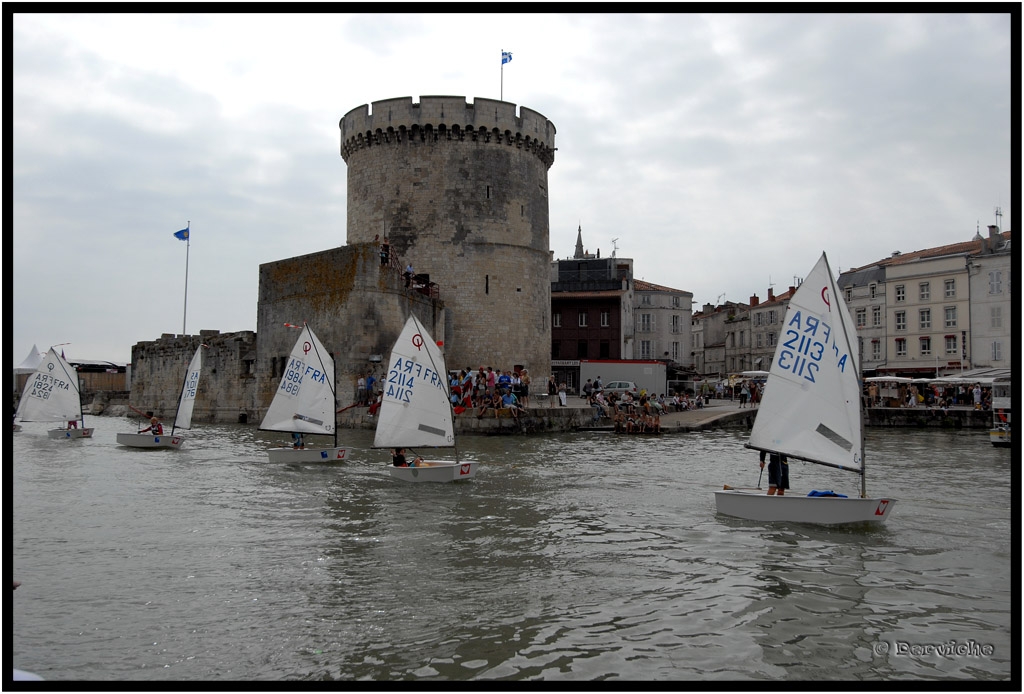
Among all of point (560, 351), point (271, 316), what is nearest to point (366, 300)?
point (271, 316)

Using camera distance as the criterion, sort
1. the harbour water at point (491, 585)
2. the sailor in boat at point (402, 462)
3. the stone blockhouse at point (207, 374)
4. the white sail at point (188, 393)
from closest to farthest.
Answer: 1. the harbour water at point (491, 585)
2. the sailor in boat at point (402, 462)
3. the white sail at point (188, 393)
4. the stone blockhouse at point (207, 374)

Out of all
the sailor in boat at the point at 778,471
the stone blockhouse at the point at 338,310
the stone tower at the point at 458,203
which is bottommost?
the sailor in boat at the point at 778,471

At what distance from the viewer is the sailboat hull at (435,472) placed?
54.2ft

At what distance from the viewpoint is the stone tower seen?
39.8m

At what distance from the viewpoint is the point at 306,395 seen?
2244 centimetres

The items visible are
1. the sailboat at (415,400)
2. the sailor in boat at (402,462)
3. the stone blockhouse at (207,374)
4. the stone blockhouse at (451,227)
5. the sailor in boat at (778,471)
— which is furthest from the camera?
the stone blockhouse at (451,227)

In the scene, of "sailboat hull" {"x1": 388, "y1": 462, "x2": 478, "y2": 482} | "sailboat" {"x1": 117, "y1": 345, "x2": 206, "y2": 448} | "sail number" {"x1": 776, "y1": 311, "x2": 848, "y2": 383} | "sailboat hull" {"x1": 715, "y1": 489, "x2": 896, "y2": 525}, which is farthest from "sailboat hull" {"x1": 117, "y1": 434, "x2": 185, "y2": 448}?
"sail number" {"x1": 776, "y1": 311, "x2": 848, "y2": 383}

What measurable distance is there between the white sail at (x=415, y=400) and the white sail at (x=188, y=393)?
10958mm

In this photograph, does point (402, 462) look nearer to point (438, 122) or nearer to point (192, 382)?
point (192, 382)

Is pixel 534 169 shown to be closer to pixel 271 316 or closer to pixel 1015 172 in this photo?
pixel 271 316

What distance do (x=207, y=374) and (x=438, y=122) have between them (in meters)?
16.5

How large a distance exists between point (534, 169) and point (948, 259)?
3068 centimetres

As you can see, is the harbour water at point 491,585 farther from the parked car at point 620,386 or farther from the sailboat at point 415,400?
the parked car at point 620,386

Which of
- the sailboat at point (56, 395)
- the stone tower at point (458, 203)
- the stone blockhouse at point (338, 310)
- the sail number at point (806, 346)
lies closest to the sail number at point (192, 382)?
the sailboat at point (56, 395)
